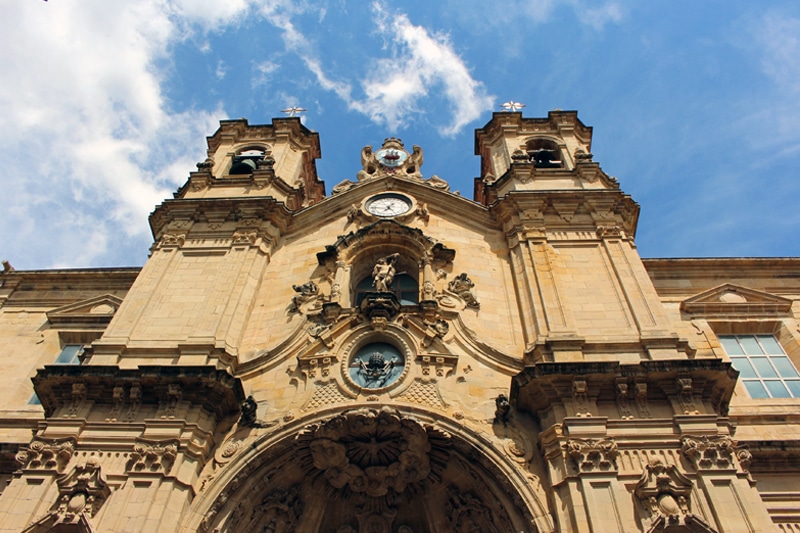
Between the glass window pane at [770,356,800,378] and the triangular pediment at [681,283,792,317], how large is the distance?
154 centimetres

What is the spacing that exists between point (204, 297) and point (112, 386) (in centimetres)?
342

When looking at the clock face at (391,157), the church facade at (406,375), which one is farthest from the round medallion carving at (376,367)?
the clock face at (391,157)

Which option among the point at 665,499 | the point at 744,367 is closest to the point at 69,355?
the point at 665,499

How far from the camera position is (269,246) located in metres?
17.8

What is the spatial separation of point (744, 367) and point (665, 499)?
22.7 ft

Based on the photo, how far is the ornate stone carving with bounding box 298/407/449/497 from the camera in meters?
12.1

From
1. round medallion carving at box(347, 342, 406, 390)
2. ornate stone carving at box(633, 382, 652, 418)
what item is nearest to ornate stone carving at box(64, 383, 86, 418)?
round medallion carving at box(347, 342, 406, 390)

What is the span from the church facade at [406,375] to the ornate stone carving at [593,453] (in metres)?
0.04

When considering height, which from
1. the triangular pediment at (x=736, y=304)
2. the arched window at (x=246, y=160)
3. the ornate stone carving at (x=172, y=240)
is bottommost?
the triangular pediment at (x=736, y=304)

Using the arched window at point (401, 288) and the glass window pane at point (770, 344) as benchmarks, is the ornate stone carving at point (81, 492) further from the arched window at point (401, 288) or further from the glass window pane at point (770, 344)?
the glass window pane at point (770, 344)

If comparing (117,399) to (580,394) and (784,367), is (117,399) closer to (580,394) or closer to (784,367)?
(580,394)

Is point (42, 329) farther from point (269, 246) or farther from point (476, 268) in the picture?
point (476, 268)

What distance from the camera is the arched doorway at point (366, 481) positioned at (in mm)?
11602

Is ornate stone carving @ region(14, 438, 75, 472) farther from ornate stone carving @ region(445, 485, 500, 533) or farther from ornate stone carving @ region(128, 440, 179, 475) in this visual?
ornate stone carving @ region(445, 485, 500, 533)
